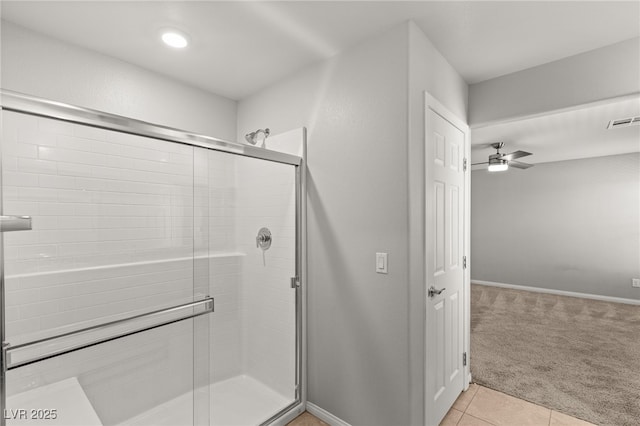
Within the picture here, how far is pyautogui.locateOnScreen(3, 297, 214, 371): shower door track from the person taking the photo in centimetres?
124

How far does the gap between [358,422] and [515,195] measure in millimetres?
5752

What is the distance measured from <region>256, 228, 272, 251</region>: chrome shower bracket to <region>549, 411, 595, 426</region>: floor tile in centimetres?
226

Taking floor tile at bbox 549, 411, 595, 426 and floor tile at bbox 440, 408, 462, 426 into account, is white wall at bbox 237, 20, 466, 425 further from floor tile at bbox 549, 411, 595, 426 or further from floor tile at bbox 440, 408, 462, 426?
floor tile at bbox 549, 411, 595, 426

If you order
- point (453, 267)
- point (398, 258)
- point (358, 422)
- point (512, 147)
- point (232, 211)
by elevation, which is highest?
point (512, 147)

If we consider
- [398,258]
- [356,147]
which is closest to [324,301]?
[398,258]

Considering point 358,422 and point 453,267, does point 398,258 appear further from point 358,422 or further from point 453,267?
point 358,422

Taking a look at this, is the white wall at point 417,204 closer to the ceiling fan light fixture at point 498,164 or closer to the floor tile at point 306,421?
the floor tile at point 306,421

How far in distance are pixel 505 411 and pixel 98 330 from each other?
2643 millimetres

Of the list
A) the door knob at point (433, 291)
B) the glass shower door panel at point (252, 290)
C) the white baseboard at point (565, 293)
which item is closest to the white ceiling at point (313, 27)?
the glass shower door panel at point (252, 290)

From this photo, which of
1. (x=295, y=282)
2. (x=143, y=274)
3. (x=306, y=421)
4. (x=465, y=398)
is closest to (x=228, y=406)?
(x=306, y=421)

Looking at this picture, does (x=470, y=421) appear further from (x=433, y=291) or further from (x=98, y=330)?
(x=98, y=330)

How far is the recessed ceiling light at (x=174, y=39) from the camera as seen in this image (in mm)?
1888

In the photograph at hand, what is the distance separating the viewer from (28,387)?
55.1 inches

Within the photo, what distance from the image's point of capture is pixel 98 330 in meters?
1.54
